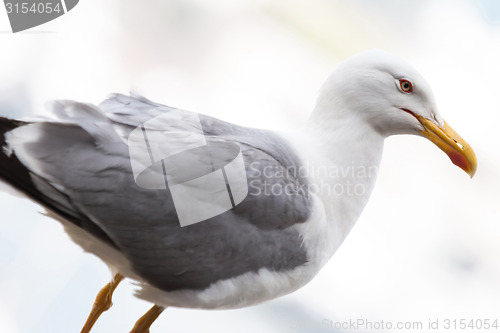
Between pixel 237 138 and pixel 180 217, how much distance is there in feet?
1.02

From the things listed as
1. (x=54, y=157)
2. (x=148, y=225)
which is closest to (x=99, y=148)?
(x=54, y=157)

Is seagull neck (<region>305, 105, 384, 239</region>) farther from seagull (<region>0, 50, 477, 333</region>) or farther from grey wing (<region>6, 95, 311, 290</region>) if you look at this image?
grey wing (<region>6, 95, 311, 290</region>)

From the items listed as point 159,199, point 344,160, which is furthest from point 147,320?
point 344,160

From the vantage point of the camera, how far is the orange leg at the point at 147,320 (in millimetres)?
2191

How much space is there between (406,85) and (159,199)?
2.84 ft

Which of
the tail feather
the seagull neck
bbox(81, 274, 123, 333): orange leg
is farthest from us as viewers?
bbox(81, 274, 123, 333): orange leg

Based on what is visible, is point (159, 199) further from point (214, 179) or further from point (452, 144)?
point (452, 144)

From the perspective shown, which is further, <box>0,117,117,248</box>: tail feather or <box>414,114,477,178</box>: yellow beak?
<box>414,114,477,178</box>: yellow beak

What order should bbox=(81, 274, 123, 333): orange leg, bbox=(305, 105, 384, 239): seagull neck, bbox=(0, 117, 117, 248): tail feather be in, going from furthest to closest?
bbox=(81, 274, 123, 333): orange leg → bbox=(305, 105, 384, 239): seagull neck → bbox=(0, 117, 117, 248): tail feather

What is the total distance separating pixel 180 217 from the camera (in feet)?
5.91

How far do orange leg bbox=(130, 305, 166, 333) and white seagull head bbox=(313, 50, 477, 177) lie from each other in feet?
2.67

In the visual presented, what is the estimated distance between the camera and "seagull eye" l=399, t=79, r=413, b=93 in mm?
2150

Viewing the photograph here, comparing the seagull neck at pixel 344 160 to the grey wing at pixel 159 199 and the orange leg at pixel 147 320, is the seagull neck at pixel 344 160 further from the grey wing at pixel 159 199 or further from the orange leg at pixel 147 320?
the orange leg at pixel 147 320

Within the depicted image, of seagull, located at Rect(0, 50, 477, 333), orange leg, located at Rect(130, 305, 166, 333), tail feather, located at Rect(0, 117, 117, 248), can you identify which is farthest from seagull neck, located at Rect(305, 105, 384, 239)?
tail feather, located at Rect(0, 117, 117, 248)
